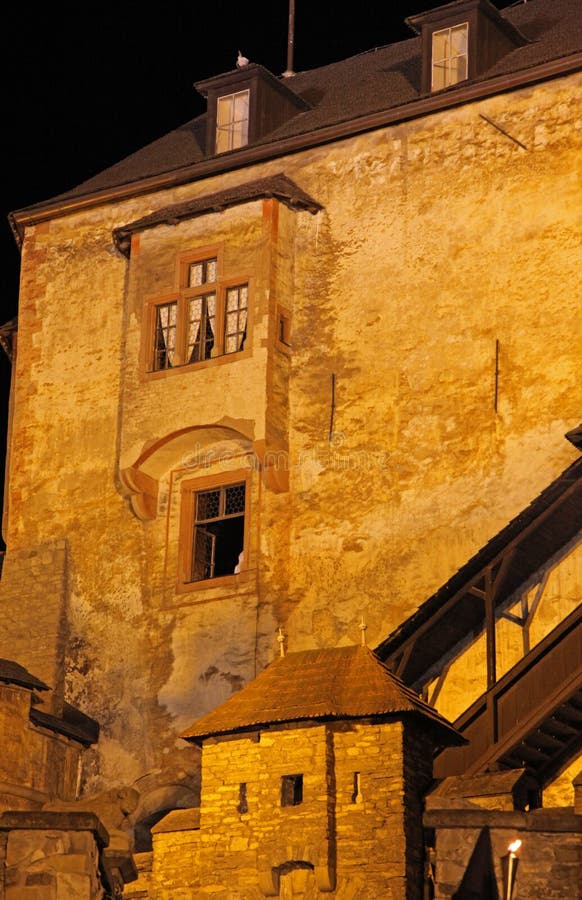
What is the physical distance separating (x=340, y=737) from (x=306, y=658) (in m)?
1.90

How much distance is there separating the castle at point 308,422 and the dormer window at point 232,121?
6 centimetres

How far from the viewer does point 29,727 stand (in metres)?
30.2

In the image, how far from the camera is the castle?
2920 cm

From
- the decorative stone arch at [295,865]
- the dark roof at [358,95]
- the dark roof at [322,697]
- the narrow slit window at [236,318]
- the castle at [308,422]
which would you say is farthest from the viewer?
the narrow slit window at [236,318]

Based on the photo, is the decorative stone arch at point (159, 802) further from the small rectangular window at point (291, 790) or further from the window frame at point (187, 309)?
the small rectangular window at point (291, 790)

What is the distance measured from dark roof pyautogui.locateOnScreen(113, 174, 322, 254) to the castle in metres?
0.05

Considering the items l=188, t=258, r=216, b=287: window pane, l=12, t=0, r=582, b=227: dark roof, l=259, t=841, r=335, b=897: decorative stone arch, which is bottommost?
l=259, t=841, r=335, b=897: decorative stone arch

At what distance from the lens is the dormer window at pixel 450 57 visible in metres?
32.4

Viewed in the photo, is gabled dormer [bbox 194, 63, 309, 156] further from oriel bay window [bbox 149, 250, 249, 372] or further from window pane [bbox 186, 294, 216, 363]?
window pane [bbox 186, 294, 216, 363]

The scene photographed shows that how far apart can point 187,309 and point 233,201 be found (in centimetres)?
178

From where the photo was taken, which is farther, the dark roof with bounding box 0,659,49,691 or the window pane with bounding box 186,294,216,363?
the window pane with bounding box 186,294,216,363

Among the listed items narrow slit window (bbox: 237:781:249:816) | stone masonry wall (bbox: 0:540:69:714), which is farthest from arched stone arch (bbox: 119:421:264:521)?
narrow slit window (bbox: 237:781:249:816)

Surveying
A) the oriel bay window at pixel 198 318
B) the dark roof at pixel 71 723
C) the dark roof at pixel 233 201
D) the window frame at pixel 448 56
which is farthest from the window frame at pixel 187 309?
the dark roof at pixel 71 723

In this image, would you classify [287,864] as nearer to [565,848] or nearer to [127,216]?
[565,848]
